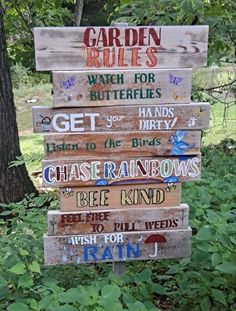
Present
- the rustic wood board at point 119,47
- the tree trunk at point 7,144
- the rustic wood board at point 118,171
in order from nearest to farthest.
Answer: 1. the rustic wood board at point 119,47
2. the rustic wood board at point 118,171
3. the tree trunk at point 7,144

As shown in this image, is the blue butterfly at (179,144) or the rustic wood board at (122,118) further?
the blue butterfly at (179,144)

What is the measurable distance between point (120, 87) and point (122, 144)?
0.92ft

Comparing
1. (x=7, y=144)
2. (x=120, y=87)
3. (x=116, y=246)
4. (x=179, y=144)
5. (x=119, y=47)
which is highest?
(x=119, y=47)

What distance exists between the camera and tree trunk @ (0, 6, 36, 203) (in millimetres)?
5234

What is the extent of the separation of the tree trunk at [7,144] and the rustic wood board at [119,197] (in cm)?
294

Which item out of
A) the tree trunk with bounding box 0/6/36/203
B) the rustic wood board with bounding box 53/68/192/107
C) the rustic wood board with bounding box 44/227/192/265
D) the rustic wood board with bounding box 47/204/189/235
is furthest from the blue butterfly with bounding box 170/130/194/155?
the tree trunk with bounding box 0/6/36/203

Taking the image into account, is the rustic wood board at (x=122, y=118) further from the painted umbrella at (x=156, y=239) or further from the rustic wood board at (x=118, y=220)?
the painted umbrella at (x=156, y=239)

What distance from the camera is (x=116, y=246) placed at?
268 cm

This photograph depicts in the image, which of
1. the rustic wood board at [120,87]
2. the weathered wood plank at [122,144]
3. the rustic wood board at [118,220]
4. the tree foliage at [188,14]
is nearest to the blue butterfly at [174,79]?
the rustic wood board at [120,87]

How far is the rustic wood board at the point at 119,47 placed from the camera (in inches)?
95.8

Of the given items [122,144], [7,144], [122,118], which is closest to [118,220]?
[122,144]

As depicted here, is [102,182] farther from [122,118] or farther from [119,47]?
[119,47]

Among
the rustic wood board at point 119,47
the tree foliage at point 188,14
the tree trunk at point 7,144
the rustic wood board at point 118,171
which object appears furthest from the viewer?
the tree trunk at point 7,144

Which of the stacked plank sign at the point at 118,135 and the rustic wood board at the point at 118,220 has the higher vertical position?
the stacked plank sign at the point at 118,135
